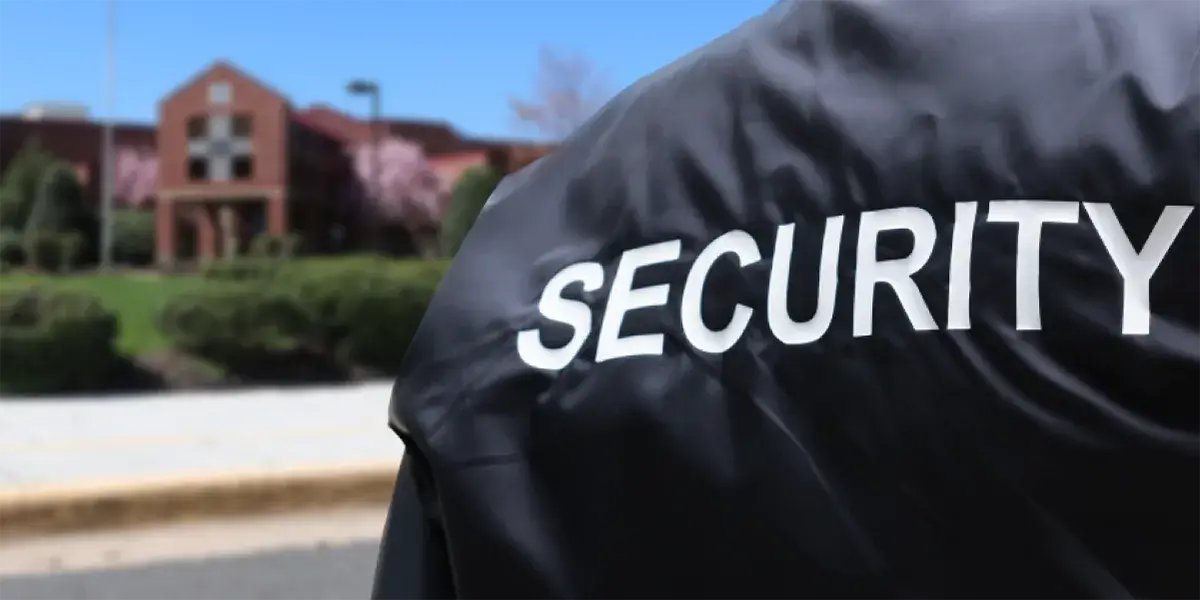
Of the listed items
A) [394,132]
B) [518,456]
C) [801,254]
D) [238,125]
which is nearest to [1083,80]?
[801,254]

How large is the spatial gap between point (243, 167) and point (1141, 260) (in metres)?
48.1

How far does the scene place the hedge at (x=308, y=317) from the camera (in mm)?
11320

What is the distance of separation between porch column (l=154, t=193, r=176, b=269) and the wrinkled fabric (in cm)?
4720

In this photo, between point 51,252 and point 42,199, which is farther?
point 42,199

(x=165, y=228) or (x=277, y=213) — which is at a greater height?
(x=277, y=213)

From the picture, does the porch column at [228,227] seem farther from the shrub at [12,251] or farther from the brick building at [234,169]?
the shrub at [12,251]

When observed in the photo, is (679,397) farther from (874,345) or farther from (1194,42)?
(1194,42)

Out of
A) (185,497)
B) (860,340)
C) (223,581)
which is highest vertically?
(860,340)

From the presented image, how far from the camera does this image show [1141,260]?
2.99ft

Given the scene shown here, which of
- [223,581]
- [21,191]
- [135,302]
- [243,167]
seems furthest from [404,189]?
[223,581]

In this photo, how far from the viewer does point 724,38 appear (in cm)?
125

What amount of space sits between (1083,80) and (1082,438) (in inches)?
11.5

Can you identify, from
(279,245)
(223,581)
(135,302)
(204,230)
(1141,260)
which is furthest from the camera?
(204,230)

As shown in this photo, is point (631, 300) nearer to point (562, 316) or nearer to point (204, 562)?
point (562, 316)
